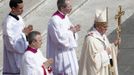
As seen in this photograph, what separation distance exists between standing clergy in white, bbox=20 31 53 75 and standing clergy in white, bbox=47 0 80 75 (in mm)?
1553

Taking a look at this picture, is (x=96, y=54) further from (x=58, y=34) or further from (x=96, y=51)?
(x=58, y=34)

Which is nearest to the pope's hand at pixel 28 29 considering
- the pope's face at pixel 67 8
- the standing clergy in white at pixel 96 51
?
the pope's face at pixel 67 8

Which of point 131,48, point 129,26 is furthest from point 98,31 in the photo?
point 129,26

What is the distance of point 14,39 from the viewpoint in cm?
1064

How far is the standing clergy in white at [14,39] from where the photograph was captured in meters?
10.6

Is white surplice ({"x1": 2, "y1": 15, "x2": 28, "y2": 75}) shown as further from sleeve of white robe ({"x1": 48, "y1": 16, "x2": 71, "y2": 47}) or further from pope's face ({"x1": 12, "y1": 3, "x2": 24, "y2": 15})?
sleeve of white robe ({"x1": 48, "y1": 16, "x2": 71, "y2": 47})

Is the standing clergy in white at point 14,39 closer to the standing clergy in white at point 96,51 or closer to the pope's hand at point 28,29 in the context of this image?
the pope's hand at point 28,29

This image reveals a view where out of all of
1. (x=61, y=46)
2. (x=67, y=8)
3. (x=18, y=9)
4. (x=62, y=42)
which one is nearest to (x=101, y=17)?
(x=67, y=8)

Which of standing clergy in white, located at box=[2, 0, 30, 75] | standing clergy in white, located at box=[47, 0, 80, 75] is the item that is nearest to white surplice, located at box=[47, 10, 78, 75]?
standing clergy in white, located at box=[47, 0, 80, 75]

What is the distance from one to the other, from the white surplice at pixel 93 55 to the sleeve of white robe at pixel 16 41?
1173 mm

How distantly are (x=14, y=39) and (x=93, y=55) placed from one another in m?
1.51

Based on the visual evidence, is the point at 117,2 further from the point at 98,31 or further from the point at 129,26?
the point at 98,31

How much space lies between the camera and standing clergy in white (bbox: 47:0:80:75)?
11.0 metres

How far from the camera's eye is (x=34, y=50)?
9.41 metres
